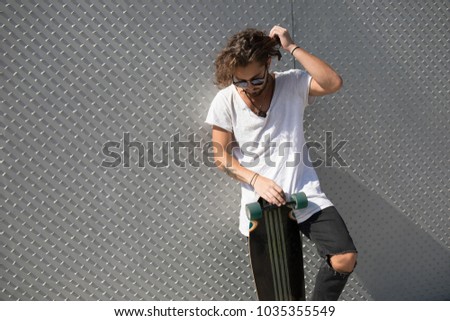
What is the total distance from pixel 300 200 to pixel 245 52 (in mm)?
703

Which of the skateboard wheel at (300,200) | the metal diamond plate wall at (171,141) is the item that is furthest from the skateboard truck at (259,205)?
the metal diamond plate wall at (171,141)

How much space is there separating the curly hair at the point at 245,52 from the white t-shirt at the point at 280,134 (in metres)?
0.16

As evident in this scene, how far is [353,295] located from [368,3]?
1.76 meters

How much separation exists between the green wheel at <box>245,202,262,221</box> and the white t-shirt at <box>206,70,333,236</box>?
0.11 metres

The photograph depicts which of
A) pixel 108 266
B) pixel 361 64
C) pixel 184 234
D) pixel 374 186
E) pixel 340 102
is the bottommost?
pixel 108 266

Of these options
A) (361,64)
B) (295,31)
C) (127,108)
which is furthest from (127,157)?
(361,64)

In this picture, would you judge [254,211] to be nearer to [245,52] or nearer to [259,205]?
[259,205]

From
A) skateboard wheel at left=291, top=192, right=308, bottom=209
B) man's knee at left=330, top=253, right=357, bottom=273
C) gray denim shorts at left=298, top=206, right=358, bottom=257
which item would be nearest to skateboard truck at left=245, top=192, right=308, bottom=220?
skateboard wheel at left=291, top=192, right=308, bottom=209

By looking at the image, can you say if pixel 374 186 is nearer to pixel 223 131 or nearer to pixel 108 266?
pixel 223 131

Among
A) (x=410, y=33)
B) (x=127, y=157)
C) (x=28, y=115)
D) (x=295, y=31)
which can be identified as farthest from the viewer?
(x=410, y=33)

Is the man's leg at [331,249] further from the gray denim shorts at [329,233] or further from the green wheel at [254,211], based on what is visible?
the green wheel at [254,211]

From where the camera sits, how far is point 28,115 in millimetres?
2350

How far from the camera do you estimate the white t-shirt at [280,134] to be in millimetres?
2291

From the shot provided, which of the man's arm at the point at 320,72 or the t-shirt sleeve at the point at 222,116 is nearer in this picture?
the man's arm at the point at 320,72
